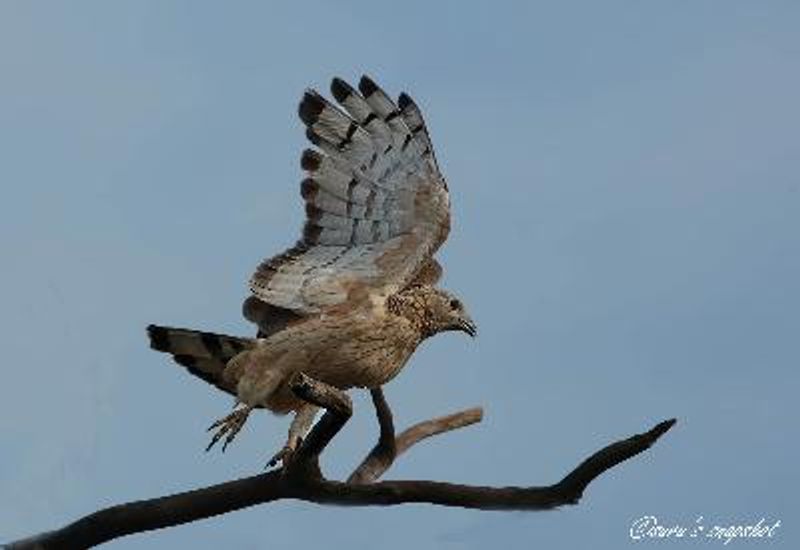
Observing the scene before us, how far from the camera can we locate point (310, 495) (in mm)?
9617

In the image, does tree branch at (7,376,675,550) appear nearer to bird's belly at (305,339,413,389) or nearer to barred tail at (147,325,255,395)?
bird's belly at (305,339,413,389)

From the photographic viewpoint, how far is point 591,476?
9188mm

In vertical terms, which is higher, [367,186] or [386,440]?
[367,186]

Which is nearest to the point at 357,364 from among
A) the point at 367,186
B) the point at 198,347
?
the point at 198,347

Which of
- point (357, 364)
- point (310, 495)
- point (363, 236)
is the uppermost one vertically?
point (363, 236)

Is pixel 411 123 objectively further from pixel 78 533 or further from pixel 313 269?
pixel 78 533

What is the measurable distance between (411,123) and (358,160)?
305mm

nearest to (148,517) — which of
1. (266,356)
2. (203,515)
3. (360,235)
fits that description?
A: (203,515)

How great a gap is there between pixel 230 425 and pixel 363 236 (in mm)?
1096

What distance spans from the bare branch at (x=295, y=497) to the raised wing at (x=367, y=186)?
1.28 meters

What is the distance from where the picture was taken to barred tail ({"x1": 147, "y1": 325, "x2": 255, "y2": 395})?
32.9ft

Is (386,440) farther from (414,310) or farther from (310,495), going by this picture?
(310,495)

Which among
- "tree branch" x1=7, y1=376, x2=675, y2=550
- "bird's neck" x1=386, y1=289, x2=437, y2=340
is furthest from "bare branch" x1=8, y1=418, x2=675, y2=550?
"bird's neck" x1=386, y1=289, x2=437, y2=340

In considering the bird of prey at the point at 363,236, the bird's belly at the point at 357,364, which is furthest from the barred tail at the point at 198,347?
the bird's belly at the point at 357,364
